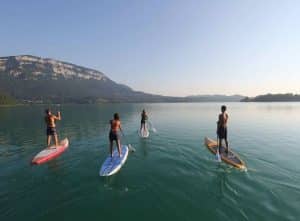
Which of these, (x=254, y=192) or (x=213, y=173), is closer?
(x=254, y=192)

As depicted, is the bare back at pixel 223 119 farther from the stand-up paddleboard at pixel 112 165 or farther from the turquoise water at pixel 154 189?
the stand-up paddleboard at pixel 112 165

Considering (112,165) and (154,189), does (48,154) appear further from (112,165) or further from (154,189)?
(154,189)

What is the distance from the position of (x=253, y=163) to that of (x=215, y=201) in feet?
20.7

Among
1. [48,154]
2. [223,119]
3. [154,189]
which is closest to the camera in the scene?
Answer: [154,189]

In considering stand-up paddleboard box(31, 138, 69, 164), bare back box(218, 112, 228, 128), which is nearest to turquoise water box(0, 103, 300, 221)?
stand-up paddleboard box(31, 138, 69, 164)

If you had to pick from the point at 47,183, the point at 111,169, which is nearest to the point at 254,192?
the point at 111,169

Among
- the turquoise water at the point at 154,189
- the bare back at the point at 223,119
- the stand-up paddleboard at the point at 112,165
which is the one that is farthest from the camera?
the bare back at the point at 223,119

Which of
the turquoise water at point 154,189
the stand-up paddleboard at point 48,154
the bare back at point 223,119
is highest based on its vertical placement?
the bare back at point 223,119

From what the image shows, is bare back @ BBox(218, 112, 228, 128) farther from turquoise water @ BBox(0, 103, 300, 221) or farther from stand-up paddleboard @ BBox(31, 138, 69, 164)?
stand-up paddleboard @ BBox(31, 138, 69, 164)

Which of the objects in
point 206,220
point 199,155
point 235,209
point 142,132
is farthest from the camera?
point 142,132

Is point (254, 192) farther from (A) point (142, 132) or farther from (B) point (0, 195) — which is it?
(A) point (142, 132)

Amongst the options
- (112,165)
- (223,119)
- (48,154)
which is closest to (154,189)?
(112,165)

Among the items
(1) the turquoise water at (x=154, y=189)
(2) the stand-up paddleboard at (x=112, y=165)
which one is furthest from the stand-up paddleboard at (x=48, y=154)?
(2) the stand-up paddleboard at (x=112, y=165)

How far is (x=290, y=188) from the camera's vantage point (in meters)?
8.69
